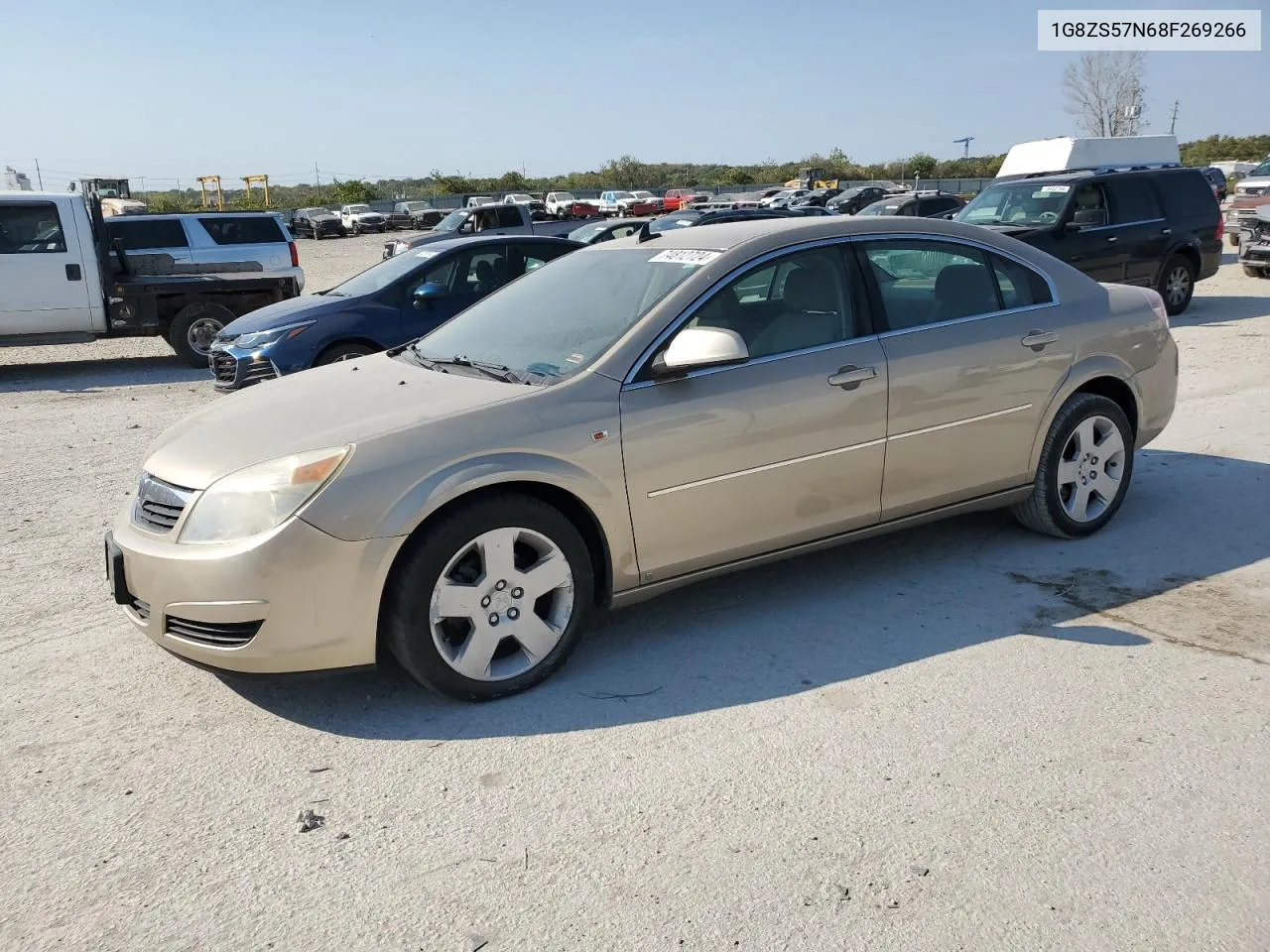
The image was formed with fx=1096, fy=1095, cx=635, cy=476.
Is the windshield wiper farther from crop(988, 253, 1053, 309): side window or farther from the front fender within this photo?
the front fender

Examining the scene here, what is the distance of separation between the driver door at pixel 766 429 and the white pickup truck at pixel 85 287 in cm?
989

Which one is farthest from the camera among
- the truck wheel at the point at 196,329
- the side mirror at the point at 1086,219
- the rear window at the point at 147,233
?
the rear window at the point at 147,233

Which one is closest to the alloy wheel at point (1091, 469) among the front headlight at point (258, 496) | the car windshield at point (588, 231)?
the front headlight at point (258, 496)

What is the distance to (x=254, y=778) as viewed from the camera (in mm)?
3402

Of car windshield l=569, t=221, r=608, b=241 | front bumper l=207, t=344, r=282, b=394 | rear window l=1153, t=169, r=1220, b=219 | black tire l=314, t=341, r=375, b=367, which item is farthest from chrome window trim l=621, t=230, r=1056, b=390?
car windshield l=569, t=221, r=608, b=241

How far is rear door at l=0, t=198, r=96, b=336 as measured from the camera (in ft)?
39.1

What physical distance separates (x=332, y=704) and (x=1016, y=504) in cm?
337

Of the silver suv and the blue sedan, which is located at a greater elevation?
the silver suv

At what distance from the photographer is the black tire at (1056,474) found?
204 inches

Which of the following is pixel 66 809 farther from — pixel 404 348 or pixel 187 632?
pixel 404 348

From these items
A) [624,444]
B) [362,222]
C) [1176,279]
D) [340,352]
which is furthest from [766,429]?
[362,222]

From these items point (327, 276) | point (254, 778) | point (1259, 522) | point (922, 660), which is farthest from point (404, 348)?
point (327, 276)

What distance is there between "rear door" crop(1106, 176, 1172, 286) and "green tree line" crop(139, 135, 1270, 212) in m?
61.1

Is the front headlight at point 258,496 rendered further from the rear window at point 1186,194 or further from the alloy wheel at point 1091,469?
the rear window at point 1186,194
